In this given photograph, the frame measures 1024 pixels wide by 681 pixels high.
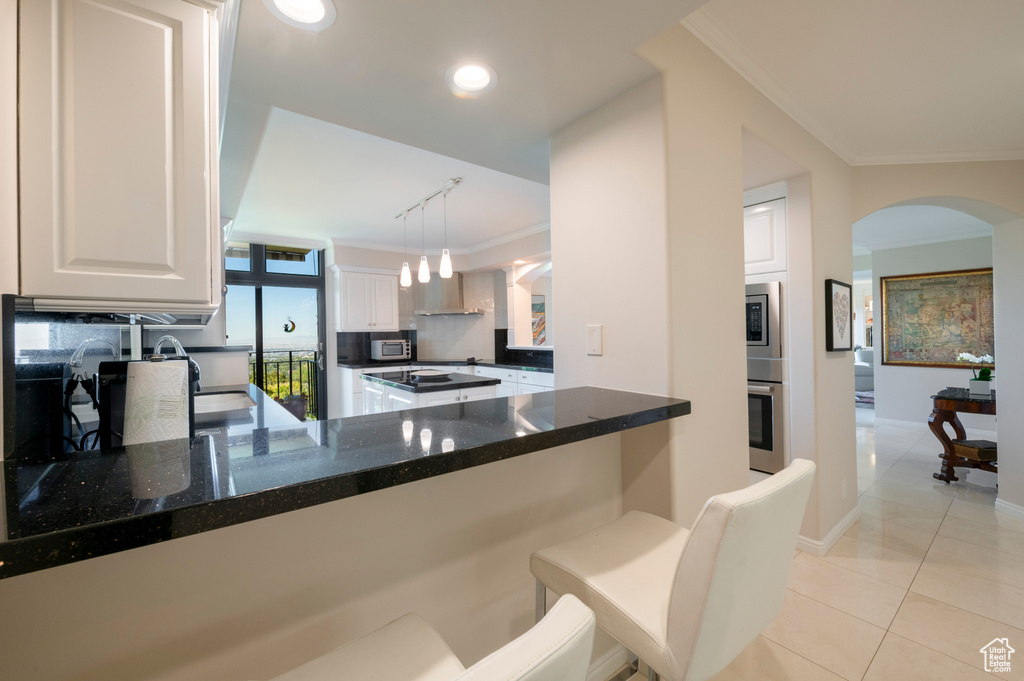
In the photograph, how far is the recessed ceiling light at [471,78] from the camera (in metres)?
1.49

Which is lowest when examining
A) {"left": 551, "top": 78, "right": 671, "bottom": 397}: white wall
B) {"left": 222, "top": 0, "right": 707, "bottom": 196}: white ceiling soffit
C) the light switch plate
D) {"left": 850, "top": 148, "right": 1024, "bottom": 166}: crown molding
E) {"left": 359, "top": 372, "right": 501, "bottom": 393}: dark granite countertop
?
{"left": 359, "top": 372, "right": 501, "bottom": 393}: dark granite countertop

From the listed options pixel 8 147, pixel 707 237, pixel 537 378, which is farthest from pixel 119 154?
pixel 537 378

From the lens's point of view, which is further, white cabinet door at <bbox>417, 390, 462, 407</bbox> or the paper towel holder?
white cabinet door at <bbox>417, 390, 462, 407</bbox>

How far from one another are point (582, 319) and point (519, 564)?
957 mm

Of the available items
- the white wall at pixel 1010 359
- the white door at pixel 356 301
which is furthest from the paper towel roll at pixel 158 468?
the white door at pixel 356 301

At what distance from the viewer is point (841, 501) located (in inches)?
A: 106

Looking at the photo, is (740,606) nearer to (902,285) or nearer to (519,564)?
(519,564)

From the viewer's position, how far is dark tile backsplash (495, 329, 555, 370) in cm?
546

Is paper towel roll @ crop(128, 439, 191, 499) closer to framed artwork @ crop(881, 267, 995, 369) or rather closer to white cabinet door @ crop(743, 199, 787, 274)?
white cabinet door @ crop(743, 199, 787, 274)

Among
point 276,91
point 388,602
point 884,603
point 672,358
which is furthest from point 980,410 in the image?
point 276,91

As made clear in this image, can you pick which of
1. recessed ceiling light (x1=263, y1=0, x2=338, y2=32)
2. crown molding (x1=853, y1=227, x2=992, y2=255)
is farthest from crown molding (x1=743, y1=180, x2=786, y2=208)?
crown molding (x1=853, y1=227, x2=992, y2=255)

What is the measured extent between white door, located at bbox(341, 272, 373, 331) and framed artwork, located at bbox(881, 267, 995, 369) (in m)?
6.77

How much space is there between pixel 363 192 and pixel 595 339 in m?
2.75

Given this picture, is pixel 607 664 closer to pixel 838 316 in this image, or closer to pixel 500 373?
pixel 838 316
